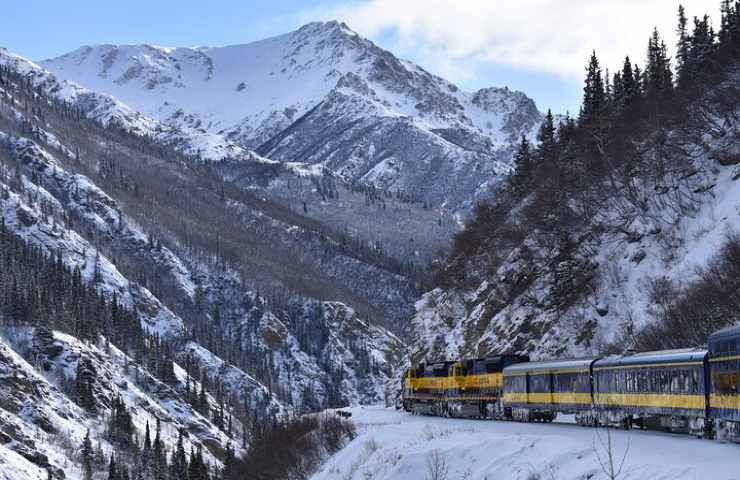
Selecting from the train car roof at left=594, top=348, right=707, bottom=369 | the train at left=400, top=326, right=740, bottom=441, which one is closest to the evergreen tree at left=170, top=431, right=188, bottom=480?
the train at left=400, top=326, right=740, bottom=441

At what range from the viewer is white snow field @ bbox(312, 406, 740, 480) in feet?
90.7

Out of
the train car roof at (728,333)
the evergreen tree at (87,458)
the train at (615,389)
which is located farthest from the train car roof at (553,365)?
the evergreen tree at (87,458)

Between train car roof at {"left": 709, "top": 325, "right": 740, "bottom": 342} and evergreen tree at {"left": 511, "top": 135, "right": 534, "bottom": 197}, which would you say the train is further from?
evergreen tree at {"left": 511, "top": 135, "right": 534, "bottom": 197}

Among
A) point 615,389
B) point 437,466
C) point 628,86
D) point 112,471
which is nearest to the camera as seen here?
point 437,466

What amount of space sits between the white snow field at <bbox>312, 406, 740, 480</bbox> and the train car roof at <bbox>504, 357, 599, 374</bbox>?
295 cm

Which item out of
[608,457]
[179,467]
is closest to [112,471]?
[179,467]

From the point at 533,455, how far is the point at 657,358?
7620 millimetres

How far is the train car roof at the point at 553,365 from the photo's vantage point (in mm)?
48369

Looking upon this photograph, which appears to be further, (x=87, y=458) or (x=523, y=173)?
(x=87, y=458)

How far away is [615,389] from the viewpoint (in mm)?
43500

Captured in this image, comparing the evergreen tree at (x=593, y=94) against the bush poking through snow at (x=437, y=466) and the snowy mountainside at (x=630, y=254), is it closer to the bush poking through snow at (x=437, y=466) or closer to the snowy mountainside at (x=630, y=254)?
the snowy mountainside at (x=630, y=254)

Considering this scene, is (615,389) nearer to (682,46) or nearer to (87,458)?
(682,46)

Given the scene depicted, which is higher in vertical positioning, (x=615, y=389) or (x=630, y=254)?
(x=630, y=254)

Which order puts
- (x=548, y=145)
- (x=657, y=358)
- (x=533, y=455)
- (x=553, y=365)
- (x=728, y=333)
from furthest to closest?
(x=548, y=145) < (x=553, y=365) < (x=657, y=358) < (x=533, y=455) < (x=728, y=333)
